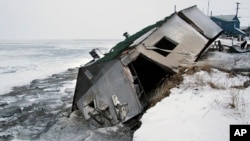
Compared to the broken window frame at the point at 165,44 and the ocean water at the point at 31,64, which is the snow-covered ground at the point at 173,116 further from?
the ocean water at the point at 31,64

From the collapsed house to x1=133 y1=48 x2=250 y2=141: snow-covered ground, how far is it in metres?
1.73

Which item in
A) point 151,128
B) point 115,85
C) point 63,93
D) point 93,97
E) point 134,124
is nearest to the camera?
Result: point 151,128

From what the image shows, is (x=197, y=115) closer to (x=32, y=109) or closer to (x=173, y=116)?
(x=173, y=116)

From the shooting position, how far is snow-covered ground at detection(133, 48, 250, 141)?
16.2 ft

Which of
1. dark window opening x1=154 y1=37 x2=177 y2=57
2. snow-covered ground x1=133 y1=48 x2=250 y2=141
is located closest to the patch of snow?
snow-covered ground x1=133 y1=48 x2=250 y2=141

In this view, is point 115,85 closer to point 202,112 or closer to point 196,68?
point 196,68

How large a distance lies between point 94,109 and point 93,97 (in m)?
0.42

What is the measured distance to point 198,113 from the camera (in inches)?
224

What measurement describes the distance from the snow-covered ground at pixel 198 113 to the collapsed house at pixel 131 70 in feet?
5.67

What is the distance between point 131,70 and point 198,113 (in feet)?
16.8

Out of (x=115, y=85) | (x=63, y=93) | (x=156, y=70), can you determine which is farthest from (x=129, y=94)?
(x=63, y=93)

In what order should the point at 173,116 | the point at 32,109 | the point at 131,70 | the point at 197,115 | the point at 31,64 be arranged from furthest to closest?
1. the point at 31,64
2. the point at 32,109
3. the point at 131,70
4. the point at 173,116
5. the point at 197,115

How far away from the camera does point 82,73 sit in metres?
10.3

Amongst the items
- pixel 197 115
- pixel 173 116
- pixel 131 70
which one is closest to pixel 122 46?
pixel 131 70
